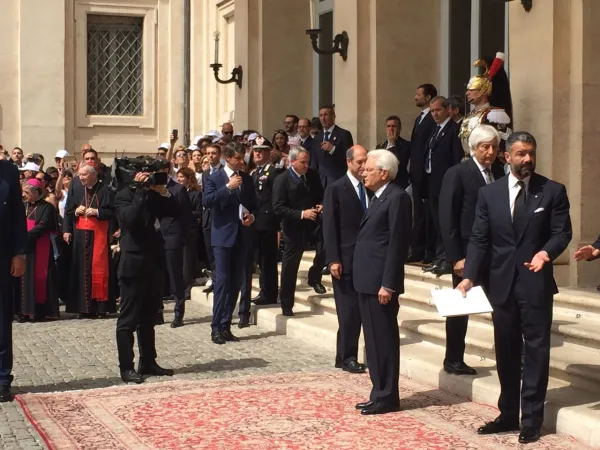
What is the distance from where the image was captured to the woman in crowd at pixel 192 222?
48.4ft

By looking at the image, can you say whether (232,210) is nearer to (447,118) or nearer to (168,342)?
(168,342)

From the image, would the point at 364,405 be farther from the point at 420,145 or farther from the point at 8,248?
the point at 420,145

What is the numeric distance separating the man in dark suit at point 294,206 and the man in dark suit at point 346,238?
98.5 inches

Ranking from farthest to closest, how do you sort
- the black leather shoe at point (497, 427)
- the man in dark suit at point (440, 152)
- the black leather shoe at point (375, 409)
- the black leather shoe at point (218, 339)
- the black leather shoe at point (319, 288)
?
the black leather shoe at point (319, 288), the man in dark suit at point (440, 152), the black leather shoe at point (218, 339), the black leather shoe at point (375, 409), the black leather shoe at point (497, 427)

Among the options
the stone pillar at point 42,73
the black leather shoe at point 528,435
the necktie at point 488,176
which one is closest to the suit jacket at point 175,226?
the necktie at point 488,176

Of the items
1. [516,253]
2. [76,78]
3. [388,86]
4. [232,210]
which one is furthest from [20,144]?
[516,253]

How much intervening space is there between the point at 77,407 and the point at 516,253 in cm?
354

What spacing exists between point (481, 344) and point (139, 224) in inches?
121

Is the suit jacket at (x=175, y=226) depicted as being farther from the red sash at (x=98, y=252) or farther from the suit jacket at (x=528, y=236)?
the suit jacket at (x=528, y=236)

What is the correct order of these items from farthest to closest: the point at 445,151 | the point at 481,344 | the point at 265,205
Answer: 1. the point at 265,205
2. the point at 445,151
3. the point at 481,344

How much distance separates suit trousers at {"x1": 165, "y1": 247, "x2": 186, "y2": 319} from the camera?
43.5ft

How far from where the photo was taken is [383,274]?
8.48m

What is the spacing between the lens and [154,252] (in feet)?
32.8

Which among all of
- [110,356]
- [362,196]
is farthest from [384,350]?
[110,356]
